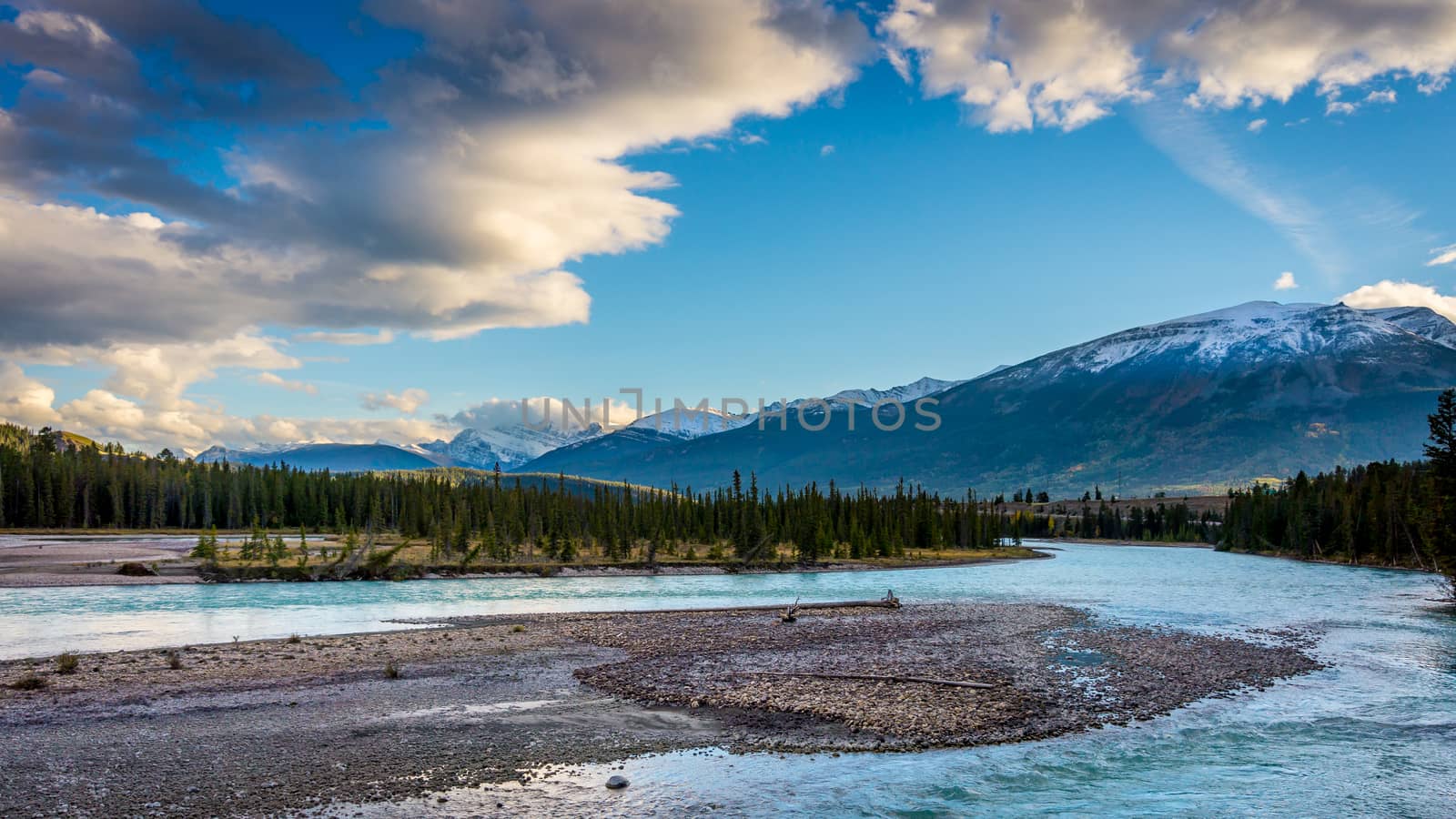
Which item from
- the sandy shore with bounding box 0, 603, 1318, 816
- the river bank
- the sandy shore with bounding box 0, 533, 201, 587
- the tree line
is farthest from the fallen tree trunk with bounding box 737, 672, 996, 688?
the sandy shore with bounding box 0, 533, 201, 587

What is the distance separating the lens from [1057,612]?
5356 centimetres

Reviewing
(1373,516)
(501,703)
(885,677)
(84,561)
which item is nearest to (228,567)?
(84,561)

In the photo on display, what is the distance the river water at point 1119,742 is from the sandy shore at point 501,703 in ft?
5.03

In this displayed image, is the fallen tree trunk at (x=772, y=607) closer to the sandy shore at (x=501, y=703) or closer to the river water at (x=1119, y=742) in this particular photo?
the river water at (x=1119, y=742)

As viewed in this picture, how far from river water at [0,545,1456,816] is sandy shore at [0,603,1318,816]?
5.03ft

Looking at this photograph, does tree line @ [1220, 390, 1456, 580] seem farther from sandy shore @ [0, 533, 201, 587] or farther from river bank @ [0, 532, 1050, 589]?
sandy shore @ [0, 533, 201, 587]

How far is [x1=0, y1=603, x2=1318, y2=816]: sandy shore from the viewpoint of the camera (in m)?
18.7

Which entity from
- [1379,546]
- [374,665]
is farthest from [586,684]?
[1379,546]

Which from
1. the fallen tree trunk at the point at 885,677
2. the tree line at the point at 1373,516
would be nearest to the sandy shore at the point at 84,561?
the fallen tree trunk at the point at 885,677

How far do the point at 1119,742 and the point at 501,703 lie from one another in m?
17.2

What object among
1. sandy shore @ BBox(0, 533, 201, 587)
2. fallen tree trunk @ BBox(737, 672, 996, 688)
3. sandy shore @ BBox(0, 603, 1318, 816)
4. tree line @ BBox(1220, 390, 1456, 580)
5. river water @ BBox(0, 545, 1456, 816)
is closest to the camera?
river water @ BBox(0, 545, 1456, 816)

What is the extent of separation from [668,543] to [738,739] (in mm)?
100956

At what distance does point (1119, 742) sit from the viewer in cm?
2262

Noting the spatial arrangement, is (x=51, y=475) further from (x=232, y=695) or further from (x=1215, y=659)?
(x=1215, y=659)
